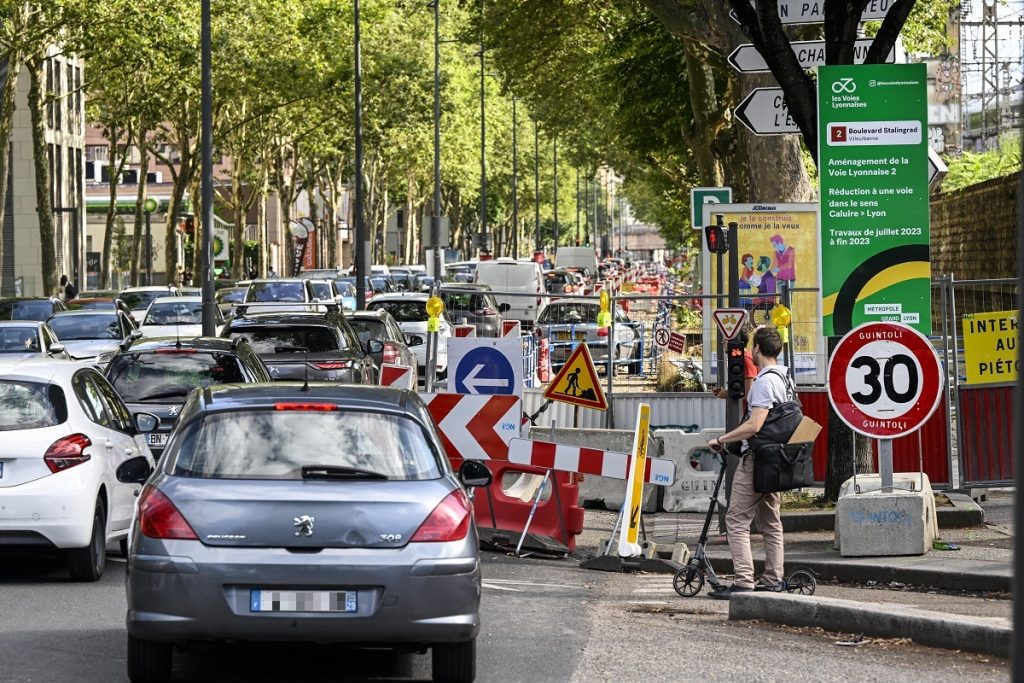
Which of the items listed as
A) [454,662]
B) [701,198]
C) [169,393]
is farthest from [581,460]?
[701,198]

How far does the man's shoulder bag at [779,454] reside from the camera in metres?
10.7

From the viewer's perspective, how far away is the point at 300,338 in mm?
21219

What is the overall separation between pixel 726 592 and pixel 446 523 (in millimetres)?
3857

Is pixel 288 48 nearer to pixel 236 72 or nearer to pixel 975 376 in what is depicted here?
pixel 236 72

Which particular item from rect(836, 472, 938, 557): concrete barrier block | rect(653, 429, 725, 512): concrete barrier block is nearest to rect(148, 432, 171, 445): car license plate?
rect(653, 429, 725, 512): concrete barrier block

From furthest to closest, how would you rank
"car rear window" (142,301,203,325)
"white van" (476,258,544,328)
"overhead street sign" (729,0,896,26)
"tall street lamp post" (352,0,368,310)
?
"white van" (476,258,544,328) → "tall street lamp post" (352,0,368,310) → "car rear window" (142,301,203,325) → "overhead street sign" (729,0,896,26)

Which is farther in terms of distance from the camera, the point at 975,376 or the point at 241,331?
the point at 241,331

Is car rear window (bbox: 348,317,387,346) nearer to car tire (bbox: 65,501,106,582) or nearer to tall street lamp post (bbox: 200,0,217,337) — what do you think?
tall street lamp post (bbox: 200,0,217,337)

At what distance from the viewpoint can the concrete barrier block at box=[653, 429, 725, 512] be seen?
1609 cm

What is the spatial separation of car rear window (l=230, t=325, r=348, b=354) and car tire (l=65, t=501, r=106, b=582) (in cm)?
921

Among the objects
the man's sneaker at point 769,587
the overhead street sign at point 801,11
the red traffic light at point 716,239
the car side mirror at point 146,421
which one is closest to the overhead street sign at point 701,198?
the red traffic light at point 716,239

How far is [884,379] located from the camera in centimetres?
1188

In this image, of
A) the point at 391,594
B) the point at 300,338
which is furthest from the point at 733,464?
the point at 300,338

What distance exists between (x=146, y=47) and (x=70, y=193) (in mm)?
32671
